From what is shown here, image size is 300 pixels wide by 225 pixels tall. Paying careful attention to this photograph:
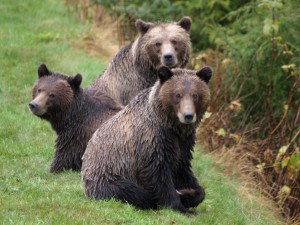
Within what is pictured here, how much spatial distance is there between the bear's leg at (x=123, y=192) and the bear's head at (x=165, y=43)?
285 centimetres

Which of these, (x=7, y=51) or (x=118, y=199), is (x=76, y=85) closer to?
(x=118, y=199)

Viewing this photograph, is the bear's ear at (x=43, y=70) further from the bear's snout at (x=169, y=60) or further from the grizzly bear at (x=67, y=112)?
the bear's snout at (x=169, y=60)

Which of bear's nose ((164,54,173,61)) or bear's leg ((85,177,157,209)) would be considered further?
bear's nose ((164,54,173,61))

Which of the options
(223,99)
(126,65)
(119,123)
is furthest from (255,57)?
(119,123)

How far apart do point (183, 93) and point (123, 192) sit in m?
1.29

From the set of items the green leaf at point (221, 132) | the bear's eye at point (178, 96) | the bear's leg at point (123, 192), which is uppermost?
the bear's eye at point (178, 96)

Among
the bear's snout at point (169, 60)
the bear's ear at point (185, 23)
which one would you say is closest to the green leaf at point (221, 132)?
the bear's ear at point (185, 23)

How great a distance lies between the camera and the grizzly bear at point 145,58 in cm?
1135

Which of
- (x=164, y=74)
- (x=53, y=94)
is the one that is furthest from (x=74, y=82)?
(x=164, y=74)

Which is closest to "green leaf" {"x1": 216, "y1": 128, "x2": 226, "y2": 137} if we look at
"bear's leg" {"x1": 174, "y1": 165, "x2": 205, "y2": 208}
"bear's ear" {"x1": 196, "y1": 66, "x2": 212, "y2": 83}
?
"bear's leg" {"x1": 174, "y1": 165, "x2": 205, "y2": 208}

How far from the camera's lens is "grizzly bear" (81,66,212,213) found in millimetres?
8578

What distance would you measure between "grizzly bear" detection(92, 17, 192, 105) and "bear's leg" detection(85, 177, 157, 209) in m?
2.88

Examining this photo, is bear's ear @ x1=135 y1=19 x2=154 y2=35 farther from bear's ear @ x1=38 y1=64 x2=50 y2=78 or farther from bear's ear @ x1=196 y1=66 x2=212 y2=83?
bear's ear @ x1=196 y1=66 x2=212 y2=83

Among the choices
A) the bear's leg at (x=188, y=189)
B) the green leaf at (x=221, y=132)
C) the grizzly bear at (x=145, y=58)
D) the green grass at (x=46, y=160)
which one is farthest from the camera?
the green leaf at (x=221, y=132)
